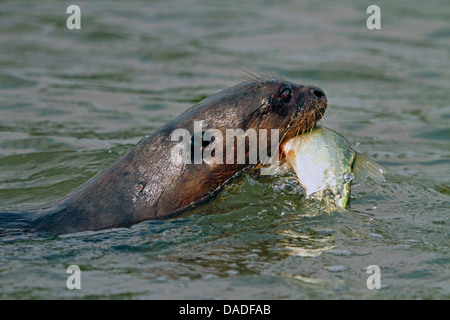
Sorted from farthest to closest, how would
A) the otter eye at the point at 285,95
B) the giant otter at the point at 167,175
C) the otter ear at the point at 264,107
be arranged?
the otter eye at the point at 285,95, the otter ear at the point at 264,107, the giant otter at the point at 167,175

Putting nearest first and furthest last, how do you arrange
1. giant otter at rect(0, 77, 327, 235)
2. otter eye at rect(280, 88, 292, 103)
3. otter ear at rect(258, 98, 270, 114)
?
1. giant otter at rect(0, 77, 327, 235)
2. otter ear at rect(258, 98, 270, 114)
3. otter eye at rect(280, 88, 292, 103)

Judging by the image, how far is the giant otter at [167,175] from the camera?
568 centimetres

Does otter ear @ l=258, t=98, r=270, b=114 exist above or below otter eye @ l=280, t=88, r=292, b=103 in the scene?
below

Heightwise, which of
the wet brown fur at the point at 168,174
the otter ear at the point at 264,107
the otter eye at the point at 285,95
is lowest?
the wet brown fur at the point at 168,174

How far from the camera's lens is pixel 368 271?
499cm

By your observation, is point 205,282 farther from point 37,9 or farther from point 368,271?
point 37,9

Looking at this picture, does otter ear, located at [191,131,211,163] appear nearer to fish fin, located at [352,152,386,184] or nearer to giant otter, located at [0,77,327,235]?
giant otter, located at [0,77,327,235]

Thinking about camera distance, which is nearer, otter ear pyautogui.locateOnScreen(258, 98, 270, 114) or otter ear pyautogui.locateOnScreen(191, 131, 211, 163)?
otter ear pyautogui.locateOnScreen(191, 131, 211, 163)

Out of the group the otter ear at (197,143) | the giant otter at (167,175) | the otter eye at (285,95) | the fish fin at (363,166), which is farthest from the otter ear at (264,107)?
the fish fin at (363,166)

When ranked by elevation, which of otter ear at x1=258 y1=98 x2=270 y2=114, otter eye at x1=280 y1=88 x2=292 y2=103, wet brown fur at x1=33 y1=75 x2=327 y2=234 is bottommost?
wet brown fur at x1=33 y1=75 x2=327 y2=234

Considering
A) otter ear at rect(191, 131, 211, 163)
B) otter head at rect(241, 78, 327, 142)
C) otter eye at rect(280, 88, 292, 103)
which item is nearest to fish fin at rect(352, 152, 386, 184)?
otter head at rect(241, 78, 327, 142)

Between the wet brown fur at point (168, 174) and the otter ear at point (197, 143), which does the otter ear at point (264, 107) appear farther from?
the otter ear at point (197, 143)

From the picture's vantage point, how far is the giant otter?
568 centimetres

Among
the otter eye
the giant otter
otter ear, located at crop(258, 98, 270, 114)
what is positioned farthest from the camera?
the otter eye
